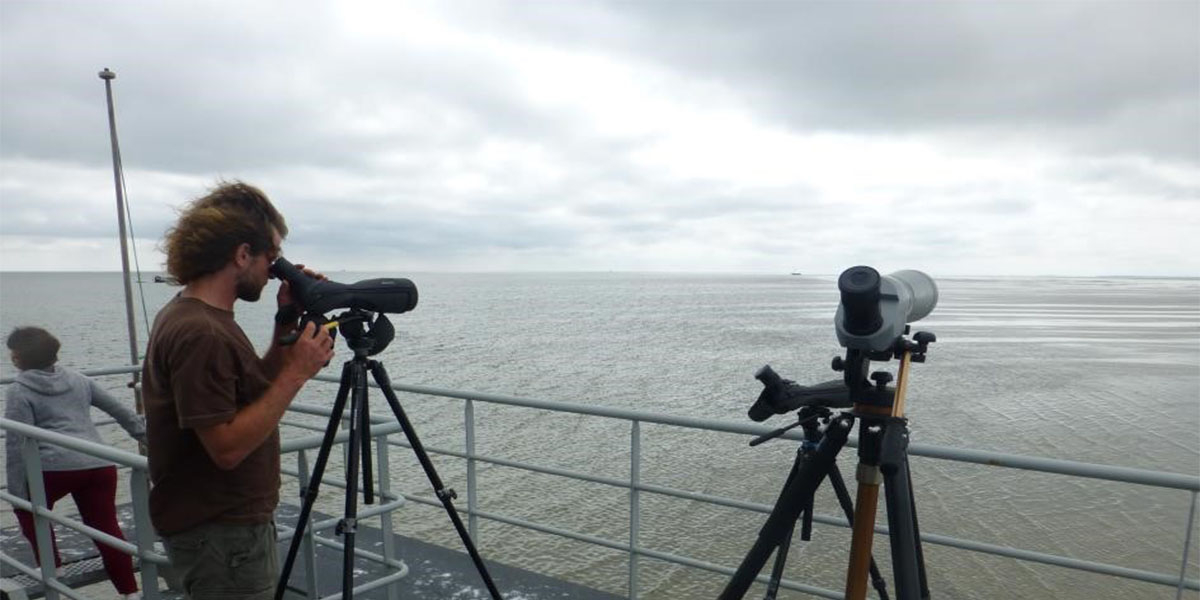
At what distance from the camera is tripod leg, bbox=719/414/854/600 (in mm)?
1805

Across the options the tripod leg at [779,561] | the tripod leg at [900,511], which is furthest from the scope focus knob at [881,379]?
the tripod leg at [779,561]

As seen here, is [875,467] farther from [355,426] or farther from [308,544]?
[308,544]

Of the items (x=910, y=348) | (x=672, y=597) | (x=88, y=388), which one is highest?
(x=910, y=348)

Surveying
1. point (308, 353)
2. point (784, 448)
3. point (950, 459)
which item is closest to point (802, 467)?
point (950, 459)

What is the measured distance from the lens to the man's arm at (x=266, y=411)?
174 centimetres

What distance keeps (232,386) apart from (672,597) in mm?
8300

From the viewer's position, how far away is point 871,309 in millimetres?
1556

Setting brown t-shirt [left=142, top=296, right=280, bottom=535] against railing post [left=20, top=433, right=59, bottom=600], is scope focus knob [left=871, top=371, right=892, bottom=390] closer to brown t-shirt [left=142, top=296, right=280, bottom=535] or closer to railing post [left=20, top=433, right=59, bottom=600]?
brown t-shirt [left=142, top=296, right=280, bottom=535]

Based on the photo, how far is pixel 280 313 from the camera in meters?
2.08

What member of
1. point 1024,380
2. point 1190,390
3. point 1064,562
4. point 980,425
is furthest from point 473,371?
point 1064,562

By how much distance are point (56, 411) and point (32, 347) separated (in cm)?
32

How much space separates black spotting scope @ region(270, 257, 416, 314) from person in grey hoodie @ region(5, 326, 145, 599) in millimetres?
2052

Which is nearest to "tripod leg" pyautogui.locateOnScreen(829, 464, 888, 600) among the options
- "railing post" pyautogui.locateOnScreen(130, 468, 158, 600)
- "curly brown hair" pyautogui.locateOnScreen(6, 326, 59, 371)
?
"railing post" pyautogui.locateOnScreen(130, 468, 158, 600)

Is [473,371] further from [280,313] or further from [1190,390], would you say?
[280,313]
